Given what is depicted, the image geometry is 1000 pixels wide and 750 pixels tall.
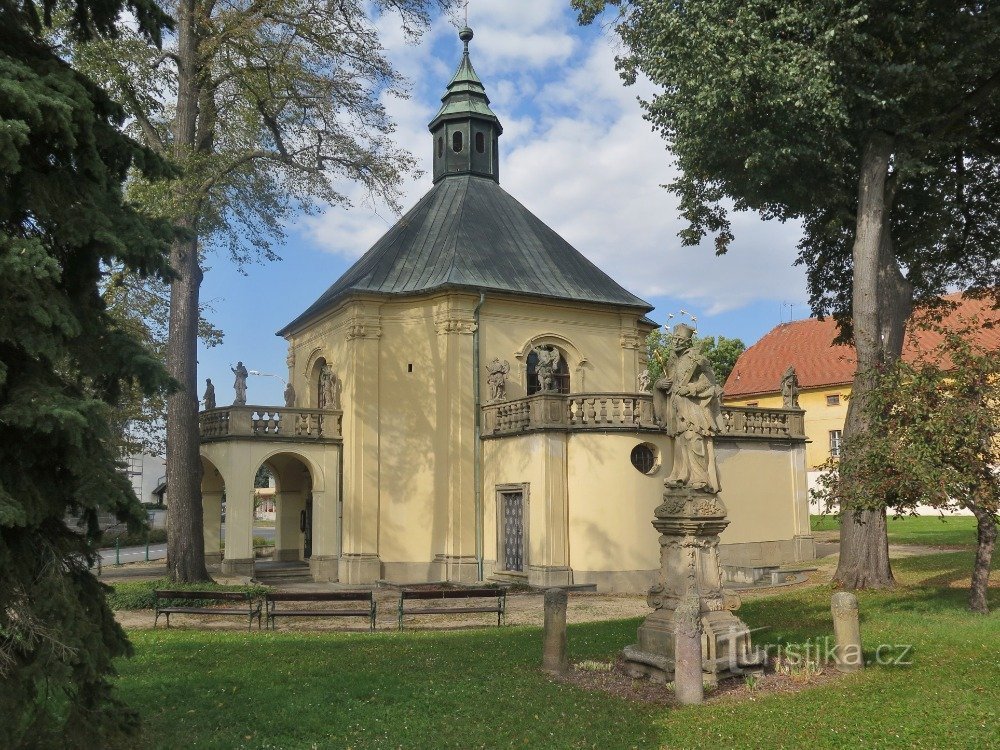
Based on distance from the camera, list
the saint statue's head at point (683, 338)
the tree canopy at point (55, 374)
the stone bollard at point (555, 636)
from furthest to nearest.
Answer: the saint statue's head at point (683, 338) → the stone bollard at point (555, 636) → the tree canopy at point (55, 374)

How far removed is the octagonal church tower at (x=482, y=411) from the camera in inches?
805

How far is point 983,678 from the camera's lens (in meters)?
9.18

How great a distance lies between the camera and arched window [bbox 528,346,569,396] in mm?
24219

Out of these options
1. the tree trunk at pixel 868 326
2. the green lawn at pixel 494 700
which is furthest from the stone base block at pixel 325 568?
the tree trunk at pixel 868 326

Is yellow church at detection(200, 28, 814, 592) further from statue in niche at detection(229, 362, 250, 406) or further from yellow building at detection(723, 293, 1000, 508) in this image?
yellow building at detection(723, 293, 1000, 508)

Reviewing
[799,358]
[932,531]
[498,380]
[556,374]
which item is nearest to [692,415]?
[498,380]

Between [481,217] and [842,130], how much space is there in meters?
12.5

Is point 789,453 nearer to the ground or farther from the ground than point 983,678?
farther from the ground

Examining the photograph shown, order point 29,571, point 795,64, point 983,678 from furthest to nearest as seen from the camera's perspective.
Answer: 1. point 795,64
2. point 983,678
3. point 29,571

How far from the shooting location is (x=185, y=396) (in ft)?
63.6

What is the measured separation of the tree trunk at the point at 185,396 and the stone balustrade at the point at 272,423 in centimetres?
295

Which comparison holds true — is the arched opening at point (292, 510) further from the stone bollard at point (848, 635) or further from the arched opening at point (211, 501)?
the stone bollard at point (848, 635)

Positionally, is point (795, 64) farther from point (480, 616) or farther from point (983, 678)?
point (480, 616)

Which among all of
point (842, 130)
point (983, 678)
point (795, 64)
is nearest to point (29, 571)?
point (983, 678)
